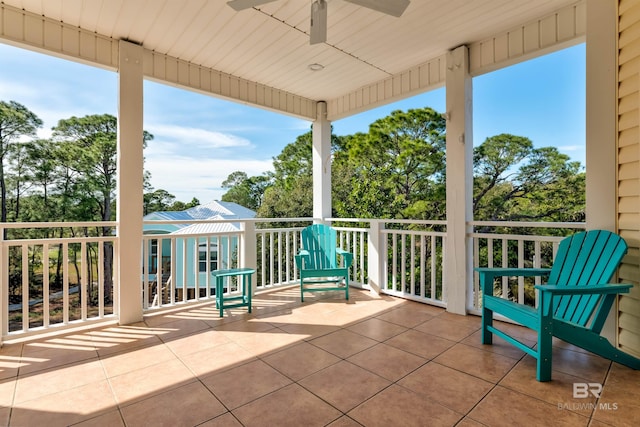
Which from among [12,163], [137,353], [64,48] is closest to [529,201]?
[137,353]

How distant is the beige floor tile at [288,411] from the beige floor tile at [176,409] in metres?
0.17

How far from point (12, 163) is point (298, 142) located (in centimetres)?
831

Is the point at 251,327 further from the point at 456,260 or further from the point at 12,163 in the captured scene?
the point at 12,163

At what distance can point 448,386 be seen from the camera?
1.87m

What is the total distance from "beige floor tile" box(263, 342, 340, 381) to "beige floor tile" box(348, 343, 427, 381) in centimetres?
21

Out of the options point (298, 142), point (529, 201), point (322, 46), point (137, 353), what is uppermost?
point (298, 142)

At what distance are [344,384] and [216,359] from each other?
3.28 ft

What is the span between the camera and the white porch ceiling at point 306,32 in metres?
2.53

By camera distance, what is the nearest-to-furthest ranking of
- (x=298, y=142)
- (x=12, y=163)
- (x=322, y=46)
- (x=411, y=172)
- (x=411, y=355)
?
(x=411, y=355) < (x=322, y=46) < (x=12, y=163) < (x=411, y=172) < (x=298, y=142)

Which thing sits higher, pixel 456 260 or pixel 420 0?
pixel 420 0

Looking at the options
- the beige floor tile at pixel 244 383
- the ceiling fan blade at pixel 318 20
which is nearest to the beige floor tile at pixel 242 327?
the beige floor tile at pixel 244 383

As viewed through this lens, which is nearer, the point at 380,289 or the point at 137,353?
the point at 137,353

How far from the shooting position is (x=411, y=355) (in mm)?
2305

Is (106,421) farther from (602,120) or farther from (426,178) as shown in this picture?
(426,178)
